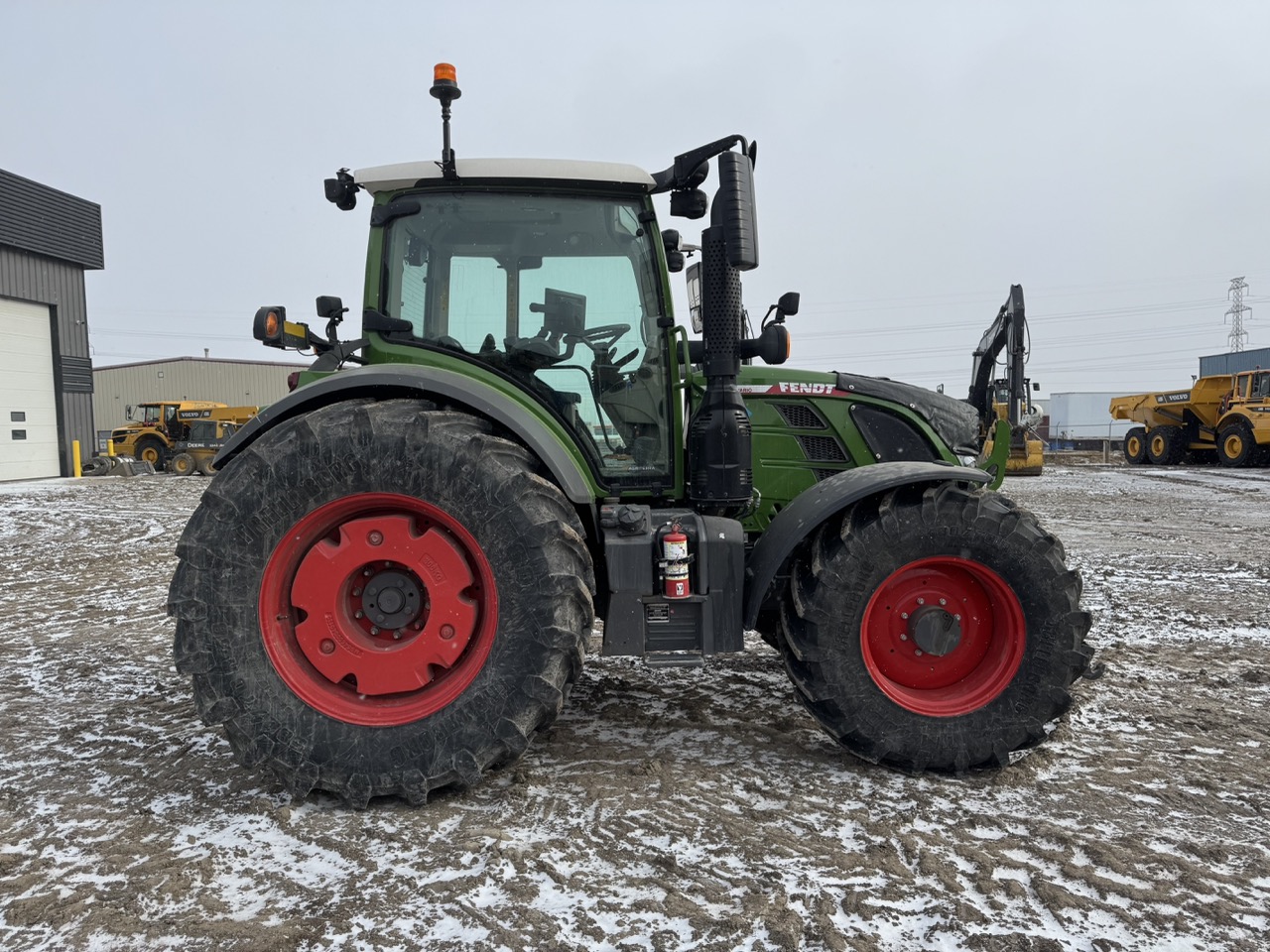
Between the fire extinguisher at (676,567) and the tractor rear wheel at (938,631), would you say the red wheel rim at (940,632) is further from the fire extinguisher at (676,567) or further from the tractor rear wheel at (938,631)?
the fire extinguisher at (676,567)

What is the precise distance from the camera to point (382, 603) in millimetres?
2789

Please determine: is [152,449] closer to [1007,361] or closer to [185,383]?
[185,383]

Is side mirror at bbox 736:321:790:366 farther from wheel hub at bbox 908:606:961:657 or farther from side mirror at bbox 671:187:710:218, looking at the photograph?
wheel hub at bbox 908:606:961:657

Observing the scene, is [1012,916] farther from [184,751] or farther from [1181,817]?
[184,751]

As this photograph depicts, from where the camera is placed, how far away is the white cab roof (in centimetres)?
308

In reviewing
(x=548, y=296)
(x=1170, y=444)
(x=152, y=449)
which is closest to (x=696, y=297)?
(x=548, y=296)

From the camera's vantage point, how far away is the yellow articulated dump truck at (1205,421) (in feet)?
65.2

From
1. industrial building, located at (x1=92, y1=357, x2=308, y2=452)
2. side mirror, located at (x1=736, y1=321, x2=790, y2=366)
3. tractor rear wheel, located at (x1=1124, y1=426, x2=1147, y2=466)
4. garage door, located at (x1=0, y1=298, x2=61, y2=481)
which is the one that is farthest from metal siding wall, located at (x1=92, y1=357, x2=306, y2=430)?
side mirror, located at (x1=736, y1=321, x2=790, y2=366)

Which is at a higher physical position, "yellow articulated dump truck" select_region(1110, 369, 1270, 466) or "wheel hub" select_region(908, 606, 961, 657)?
"yellow articulated dump truck" select_region(1110, 369, 1270, 466)

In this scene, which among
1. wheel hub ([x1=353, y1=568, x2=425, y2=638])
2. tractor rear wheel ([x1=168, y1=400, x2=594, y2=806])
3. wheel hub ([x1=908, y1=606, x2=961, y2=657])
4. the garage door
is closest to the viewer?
tractor rear wheel ([x1=168, y1=400, x2=594, y2=806])

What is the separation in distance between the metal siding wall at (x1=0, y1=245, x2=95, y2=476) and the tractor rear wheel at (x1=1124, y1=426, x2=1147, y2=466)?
29.0 m

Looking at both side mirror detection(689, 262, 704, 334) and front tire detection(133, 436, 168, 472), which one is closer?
side mirror detection(689, 262, 704, 334)

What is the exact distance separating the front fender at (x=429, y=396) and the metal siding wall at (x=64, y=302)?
21.0 meters

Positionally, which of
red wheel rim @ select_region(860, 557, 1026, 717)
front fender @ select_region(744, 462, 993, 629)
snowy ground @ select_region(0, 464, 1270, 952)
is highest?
front fender @ select_region(744, 462, 993, 629)
